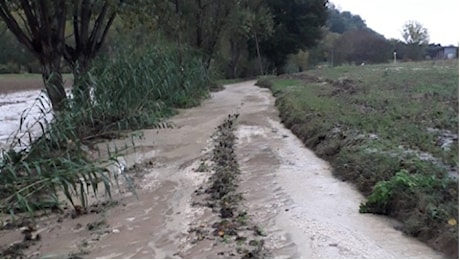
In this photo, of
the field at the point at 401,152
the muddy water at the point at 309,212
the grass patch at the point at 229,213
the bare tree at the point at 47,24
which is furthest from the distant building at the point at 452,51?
the bare tree at the point at 47,24

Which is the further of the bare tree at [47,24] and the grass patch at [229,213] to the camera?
the bare tree at [47,24]

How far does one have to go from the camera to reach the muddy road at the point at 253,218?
456 cm

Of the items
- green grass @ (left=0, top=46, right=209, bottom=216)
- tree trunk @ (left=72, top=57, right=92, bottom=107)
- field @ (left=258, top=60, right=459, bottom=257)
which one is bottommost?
field @ (left=258, top=60, right=459, bottom=257)

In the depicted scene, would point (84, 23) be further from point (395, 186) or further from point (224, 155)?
point (395, 186)

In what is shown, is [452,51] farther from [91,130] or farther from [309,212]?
Result: [91,130]

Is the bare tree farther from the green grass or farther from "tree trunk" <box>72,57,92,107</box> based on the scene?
"tree trunk" <box>72,57,92,107</box>

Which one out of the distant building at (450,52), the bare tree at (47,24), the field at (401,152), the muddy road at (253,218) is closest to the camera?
the muddy road at (253,218)

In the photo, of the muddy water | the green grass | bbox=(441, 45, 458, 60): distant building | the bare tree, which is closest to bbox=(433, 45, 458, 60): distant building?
bbox=(441, 45, 458, 60): distant building

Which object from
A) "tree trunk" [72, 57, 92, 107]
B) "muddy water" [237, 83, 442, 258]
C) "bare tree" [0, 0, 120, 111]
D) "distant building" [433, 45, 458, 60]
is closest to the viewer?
"muddy water" [237, 83, 442, 258]

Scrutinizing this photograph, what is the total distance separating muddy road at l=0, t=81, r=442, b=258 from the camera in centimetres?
456

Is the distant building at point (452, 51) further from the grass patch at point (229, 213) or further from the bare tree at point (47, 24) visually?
the bare tree at point (47, 24)

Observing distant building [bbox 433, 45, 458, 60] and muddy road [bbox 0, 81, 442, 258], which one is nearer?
muddy road [bbox 0, 81, 442, 258]

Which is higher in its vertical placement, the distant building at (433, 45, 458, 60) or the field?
the distant building at (433, 45, 458, 60)

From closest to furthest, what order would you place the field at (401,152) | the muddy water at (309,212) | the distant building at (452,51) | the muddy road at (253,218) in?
the muddy water at (309,212)
the muddy road at (253,218)
the field at (401,152)
the distant building at (452,51)
